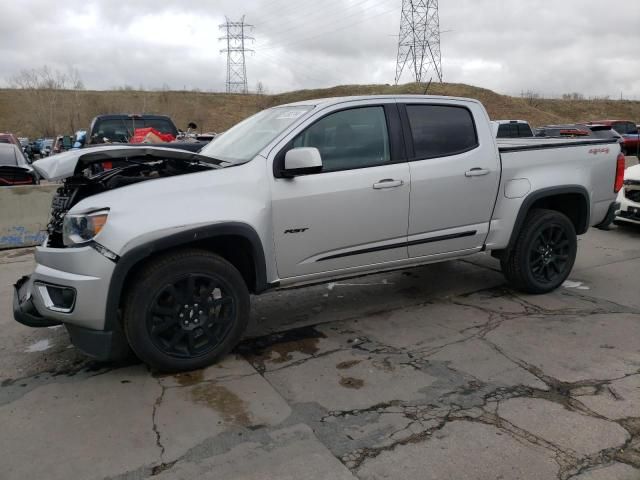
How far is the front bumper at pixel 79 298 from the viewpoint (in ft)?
11.5

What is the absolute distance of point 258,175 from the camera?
13.0 feet

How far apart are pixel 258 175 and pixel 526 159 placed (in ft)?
8.80

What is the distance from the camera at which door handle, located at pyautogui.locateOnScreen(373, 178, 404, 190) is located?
14.3ft

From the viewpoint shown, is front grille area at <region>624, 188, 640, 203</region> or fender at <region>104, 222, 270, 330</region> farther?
front grille area at <region>624, 188, 640, 203</region>

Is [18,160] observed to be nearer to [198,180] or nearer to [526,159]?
[198,180]

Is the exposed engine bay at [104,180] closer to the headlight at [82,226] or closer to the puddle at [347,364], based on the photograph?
the headlight at [82,226]

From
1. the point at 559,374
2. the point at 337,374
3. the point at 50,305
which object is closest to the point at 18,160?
the point at 50,305

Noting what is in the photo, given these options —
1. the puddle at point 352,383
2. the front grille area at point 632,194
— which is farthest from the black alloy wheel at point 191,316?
the front grille area at point 632,194

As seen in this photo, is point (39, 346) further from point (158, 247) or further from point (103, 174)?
point (158, 247)

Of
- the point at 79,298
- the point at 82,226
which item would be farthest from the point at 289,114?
the point at 79,298

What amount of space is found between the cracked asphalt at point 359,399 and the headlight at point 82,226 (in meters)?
1.00

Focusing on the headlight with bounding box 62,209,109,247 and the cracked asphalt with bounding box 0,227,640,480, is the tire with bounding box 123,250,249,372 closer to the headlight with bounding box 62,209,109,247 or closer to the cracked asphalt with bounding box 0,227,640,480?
the cracked asphalt with bounding box 0,227,640,480

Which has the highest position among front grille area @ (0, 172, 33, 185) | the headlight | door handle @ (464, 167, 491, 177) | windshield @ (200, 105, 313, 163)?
windshield @ (200, 105, 313, 163)

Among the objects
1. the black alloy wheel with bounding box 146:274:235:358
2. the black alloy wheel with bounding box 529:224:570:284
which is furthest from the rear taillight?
the black alloy wheel with bounding box 146:274:235:358
